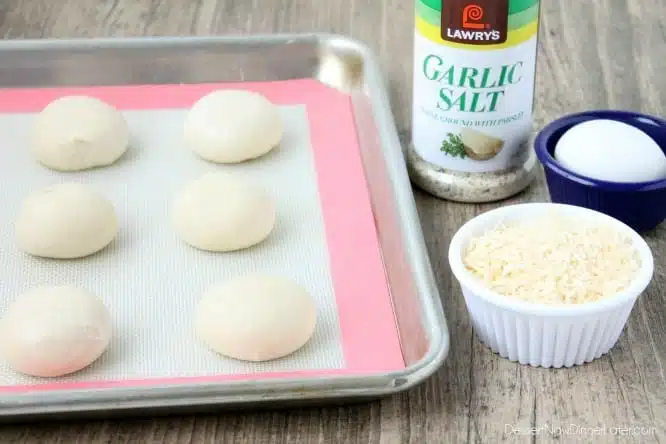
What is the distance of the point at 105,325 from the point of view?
933mm

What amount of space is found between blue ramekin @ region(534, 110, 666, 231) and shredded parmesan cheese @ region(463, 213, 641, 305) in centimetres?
8

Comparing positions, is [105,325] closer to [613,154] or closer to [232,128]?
[232,128]

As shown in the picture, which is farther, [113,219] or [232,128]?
[232,128]

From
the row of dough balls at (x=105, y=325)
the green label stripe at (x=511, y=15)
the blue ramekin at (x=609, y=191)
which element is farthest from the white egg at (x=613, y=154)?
the row of dough balls at (x=105, y=325)

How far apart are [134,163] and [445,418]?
1.87 feet

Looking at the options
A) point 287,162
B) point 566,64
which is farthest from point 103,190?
point 566,64

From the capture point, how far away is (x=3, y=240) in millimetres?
1113

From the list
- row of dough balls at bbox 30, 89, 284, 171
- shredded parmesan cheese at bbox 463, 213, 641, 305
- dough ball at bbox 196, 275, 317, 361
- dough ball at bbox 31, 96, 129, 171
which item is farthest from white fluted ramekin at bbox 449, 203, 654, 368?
dough ball at bbox 31, 96, 129, 171

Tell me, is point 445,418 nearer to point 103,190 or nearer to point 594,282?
point 594,282

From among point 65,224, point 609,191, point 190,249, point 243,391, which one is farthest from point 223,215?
point 609,191

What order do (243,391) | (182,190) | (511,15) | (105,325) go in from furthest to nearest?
(182,190) → (511,15) → (105,325) → (243,391)

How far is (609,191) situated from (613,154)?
46 mm

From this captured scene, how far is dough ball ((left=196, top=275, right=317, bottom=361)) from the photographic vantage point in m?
0.91

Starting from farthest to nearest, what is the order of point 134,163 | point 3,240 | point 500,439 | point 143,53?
point 143,53 → point 134,163 → point 3,240 → point 500,439
